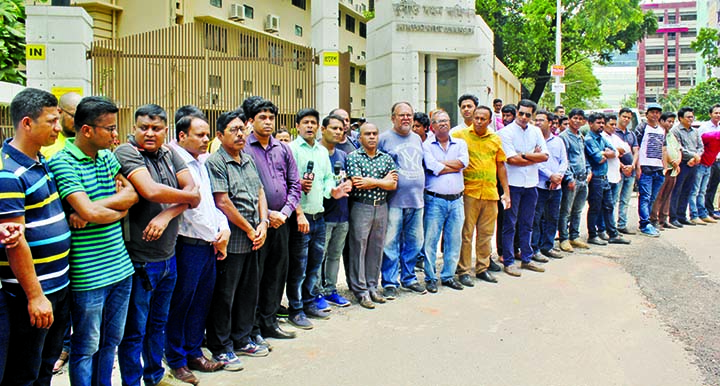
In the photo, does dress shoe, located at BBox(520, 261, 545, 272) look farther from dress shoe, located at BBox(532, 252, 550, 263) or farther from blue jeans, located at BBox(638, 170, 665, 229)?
blue jeans, located at BBox(638, 170, 665, 229)

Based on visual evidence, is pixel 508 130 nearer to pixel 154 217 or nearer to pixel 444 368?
pixel 444 368

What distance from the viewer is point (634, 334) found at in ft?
16.6

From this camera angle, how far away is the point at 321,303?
5.75 m

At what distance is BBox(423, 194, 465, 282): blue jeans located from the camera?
6.54 m

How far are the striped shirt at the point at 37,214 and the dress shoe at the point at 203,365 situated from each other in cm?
152

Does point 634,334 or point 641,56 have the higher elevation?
point 641,56

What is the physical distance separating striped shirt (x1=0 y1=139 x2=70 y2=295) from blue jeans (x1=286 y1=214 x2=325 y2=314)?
2.52 m

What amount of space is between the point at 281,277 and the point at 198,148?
144 cm

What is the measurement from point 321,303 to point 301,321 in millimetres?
461

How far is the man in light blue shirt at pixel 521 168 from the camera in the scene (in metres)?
7.26

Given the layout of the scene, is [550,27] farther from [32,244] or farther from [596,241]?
[32,244]

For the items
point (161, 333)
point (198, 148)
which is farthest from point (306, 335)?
point (198, 148)

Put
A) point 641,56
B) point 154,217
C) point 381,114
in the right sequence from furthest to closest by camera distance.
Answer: point 641,56 → point 381,114 → point 154,217

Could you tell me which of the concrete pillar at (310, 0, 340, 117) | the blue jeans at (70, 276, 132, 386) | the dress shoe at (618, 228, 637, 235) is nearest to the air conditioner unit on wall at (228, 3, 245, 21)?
the concrete pillar at (310, 0, 340, 117)
